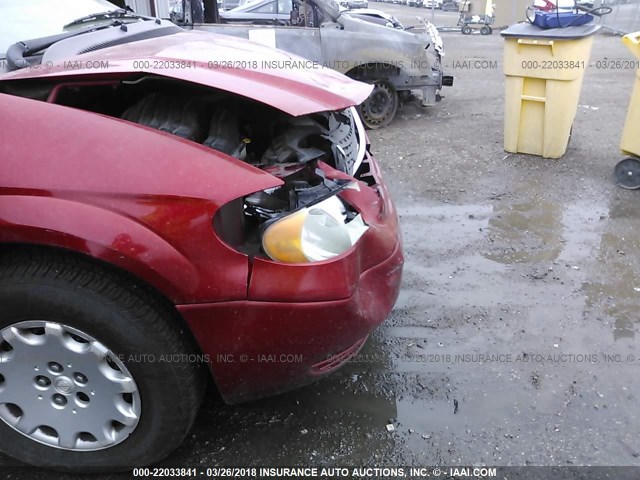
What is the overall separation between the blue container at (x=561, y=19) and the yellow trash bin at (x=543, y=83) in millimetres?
51

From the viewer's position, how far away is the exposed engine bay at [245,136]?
2.05m

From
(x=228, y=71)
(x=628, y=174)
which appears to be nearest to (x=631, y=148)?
(x=628, y=174)

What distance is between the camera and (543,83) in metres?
5.37

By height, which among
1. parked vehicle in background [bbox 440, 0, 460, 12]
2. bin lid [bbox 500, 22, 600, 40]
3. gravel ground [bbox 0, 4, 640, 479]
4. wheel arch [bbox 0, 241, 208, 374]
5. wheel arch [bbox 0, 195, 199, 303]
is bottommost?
parked vehicle in background [bbox 440, 0, 460, 12]

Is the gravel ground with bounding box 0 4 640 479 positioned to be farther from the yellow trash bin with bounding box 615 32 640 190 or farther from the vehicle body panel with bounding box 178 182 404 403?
the vehicle body panel with bounding box 178 182 404 403

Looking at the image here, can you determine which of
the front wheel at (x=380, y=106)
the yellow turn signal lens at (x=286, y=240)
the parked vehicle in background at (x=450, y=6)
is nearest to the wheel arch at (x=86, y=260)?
the yellow turn signal lens at (x=286, y=240)

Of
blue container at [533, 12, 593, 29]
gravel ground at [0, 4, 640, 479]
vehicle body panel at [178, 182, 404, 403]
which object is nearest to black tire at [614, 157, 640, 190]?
gravel ground at [0, 4, 640, 479]

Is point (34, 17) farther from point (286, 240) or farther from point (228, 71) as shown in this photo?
point (286, 240)

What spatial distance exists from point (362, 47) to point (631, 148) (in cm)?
318

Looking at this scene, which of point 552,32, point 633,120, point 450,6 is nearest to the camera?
point 633,120

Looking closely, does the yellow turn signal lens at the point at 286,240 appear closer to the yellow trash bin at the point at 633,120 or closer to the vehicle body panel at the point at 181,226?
the vehicle body panel at the point at 181,226

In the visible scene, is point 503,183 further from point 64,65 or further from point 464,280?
point 64,65

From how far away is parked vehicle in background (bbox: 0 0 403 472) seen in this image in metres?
1.79

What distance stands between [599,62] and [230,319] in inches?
443
